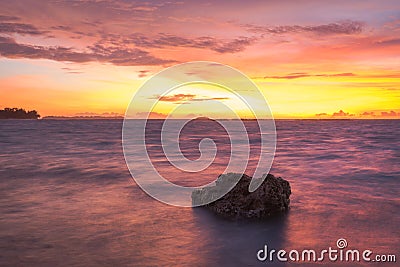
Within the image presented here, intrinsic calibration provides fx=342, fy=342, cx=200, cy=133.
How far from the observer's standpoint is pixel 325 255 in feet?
23.8

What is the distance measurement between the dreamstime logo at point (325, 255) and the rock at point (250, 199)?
203 cm

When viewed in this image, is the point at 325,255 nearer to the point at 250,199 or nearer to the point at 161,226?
the point at 250,199

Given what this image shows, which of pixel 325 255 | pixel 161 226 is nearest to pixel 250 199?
pixel 161 226

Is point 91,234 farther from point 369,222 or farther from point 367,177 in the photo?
point 367,177

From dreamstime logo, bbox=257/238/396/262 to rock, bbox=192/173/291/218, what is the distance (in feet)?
6.66

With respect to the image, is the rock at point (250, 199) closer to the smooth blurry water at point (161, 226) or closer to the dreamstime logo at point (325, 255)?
the smooth blurry water at point (161, 226)

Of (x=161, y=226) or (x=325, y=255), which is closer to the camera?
(x=325, y=255)

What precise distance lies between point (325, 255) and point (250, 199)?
9.66 feet

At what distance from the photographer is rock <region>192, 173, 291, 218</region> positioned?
969cm

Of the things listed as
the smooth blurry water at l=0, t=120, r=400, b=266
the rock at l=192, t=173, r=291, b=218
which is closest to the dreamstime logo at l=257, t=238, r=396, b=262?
the smooth blurry water at l=0, t=120, r=400, b=266

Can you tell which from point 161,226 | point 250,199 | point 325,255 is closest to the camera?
point 325,255

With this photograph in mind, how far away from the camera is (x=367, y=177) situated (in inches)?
671

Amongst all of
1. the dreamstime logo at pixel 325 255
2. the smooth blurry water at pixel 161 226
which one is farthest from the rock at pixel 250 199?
the dreamstime logo at pixel 325 255

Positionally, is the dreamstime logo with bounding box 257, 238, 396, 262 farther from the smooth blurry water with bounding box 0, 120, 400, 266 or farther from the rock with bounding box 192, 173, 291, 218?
the rock with bounding box 192, 173, 291, 218
